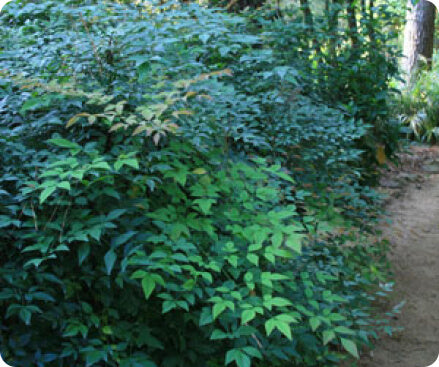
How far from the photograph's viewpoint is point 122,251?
199cm

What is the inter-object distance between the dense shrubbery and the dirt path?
0.25m

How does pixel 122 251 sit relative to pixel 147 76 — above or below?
below

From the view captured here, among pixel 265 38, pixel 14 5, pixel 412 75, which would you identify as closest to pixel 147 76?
pixel 14 5

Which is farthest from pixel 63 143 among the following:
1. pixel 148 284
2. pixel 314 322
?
pixel 314 322

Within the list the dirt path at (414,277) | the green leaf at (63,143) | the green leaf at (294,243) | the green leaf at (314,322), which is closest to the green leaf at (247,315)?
the green leaf at (294,243)

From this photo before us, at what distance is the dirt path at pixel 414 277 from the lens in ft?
9.39

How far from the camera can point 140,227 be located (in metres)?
2.06

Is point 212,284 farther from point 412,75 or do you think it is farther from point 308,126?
point 412,75

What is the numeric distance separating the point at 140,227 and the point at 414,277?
2534mm

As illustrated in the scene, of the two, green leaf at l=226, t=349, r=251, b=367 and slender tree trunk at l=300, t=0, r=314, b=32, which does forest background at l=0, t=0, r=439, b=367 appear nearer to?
green leaf at l=226, t=349, r=251, b=367

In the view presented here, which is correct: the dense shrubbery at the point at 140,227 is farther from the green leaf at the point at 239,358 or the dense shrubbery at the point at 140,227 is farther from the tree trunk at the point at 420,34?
the tree trunk at the point at 420,34

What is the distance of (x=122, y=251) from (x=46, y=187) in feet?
1.33

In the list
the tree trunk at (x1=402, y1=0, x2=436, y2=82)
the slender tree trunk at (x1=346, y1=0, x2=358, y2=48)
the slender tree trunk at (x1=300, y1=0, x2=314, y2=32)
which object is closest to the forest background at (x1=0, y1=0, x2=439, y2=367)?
the slender tree trunk at (x1=300, y1=0, x2=314, y2=32)

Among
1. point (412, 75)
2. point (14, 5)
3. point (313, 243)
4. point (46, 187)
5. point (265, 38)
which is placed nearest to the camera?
point (46, 187)
